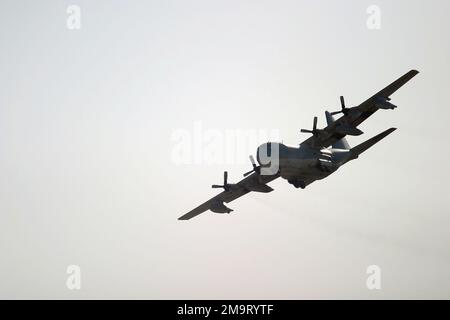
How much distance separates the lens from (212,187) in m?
49.3

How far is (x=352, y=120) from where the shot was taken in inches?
1754

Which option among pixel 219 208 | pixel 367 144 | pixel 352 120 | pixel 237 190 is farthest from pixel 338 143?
pixel 219 208

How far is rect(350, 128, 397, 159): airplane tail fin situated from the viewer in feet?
149

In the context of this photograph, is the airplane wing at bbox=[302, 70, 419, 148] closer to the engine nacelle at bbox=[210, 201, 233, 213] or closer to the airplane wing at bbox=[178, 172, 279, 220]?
the airplane wing at bbox=[178, 172, 279, 220]

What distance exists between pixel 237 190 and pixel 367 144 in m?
10.5

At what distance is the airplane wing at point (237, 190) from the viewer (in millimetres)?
49750

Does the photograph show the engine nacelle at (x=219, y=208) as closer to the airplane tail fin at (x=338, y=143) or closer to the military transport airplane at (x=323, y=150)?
the military transport airplane at (x=323, y=150)

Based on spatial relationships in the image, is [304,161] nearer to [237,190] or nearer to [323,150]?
[323,150]

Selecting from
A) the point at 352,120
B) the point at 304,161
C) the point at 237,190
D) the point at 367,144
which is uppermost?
the point at 352,120

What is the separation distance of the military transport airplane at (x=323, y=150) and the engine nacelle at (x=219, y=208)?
4.69 meters
